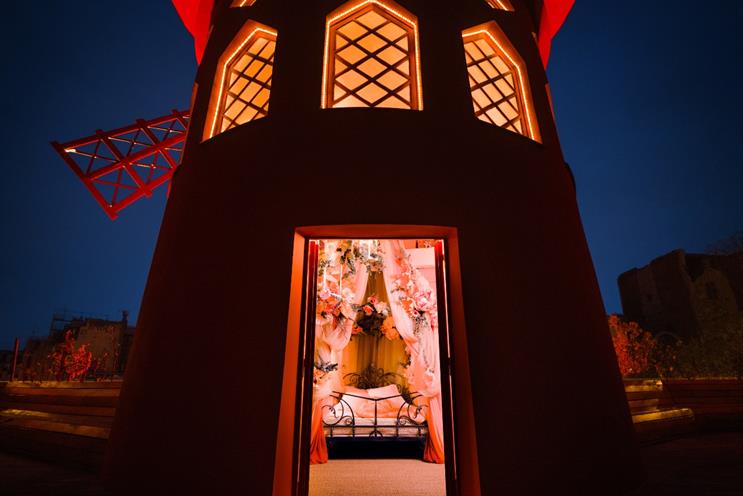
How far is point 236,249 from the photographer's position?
2773 mm

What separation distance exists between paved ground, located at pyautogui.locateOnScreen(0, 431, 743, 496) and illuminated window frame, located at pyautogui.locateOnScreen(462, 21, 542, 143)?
9.74 ft

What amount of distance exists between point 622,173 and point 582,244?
107 metres

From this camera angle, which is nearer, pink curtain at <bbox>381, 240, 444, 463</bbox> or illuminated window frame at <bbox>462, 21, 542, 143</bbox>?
illuminated window frame at <bbox>462, 21, 542, 143</bbox>

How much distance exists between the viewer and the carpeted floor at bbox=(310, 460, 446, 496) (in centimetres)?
304

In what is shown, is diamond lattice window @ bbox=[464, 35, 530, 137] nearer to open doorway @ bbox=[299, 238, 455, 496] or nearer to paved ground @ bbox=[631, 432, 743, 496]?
open doorway @ bbox=[299, 238, 455, 496]

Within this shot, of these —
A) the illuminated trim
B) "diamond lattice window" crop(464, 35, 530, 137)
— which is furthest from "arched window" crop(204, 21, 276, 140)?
"diamond lattice window" crop(464, 35, 530, 137)

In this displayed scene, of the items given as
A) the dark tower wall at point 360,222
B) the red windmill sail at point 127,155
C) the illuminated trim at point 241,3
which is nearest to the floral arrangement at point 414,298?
the dark tower wall at point 360,222

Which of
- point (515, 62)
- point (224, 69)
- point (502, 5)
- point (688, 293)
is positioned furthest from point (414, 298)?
point (688, 293)

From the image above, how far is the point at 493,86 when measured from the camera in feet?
12.0

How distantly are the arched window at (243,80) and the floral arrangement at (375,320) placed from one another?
2.60m

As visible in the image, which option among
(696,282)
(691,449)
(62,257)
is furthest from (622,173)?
(62,257)

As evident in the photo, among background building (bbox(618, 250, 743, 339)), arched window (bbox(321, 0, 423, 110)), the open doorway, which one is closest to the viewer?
arched window (bbox(321, 0, 423, 110))

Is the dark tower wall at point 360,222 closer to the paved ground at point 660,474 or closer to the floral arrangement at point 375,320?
the paved ground at point 660,474

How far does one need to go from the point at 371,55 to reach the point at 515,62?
1597 mm
